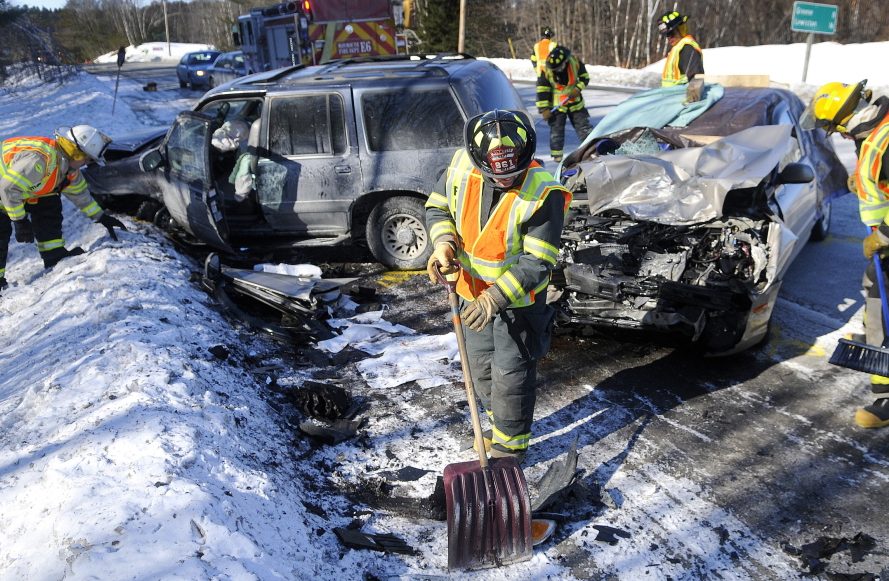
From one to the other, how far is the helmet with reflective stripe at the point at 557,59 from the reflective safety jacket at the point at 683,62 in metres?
1.53

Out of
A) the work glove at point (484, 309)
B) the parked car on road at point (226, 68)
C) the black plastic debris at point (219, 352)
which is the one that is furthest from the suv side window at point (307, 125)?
the parked car on road at point (226, 68)

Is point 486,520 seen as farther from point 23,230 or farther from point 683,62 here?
point 683,62

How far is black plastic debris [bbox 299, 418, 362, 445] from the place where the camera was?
13.5 feet

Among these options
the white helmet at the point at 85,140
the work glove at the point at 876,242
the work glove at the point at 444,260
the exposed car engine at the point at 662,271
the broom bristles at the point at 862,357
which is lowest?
the broom bristles at the point at 862,357

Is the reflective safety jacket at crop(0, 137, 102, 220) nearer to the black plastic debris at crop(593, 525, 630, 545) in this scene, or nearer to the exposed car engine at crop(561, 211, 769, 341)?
the exposed car engine at crop(561, 211, 769, 341)

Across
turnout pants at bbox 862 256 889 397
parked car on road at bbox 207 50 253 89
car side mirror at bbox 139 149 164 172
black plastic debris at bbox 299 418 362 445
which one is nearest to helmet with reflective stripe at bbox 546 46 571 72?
car side mirror at bbox 139 149 164 172

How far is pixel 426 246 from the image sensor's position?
262 inches

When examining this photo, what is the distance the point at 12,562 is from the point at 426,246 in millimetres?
4509

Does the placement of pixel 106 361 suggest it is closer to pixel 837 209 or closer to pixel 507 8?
pixel 837 209

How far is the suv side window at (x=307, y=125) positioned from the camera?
643cm

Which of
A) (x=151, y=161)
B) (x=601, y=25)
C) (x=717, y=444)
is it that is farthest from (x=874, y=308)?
(x=601, y=25)

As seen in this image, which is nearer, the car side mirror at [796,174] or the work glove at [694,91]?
the car side mirror at [796,174]

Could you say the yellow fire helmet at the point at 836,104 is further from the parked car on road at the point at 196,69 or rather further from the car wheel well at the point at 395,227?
the parked car on road at the point at 196,69

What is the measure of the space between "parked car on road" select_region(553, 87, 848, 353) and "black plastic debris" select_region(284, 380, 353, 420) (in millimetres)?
1679
